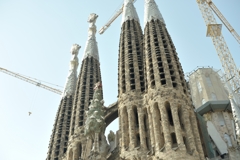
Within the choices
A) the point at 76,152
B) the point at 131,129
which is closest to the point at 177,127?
the point at 131,129

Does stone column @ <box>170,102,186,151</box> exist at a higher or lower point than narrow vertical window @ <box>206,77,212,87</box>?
lower

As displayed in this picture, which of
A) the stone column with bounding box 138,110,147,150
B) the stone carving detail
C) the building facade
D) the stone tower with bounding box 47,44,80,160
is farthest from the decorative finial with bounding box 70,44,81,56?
the stone column with bounding box 138,110,147,150

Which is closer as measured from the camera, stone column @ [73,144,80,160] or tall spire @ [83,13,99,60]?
stone column @ [73,144,80,160]

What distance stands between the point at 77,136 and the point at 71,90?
10.4 metres

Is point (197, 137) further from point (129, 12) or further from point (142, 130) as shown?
point (129, 12)

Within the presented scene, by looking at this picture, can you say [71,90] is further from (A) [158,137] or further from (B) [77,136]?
(A) [158,137]

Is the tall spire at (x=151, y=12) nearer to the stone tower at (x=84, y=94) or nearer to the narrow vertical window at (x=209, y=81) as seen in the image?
the narrow vertical window at (x=209, y=81)

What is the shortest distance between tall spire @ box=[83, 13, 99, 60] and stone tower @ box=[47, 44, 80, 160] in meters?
3.40

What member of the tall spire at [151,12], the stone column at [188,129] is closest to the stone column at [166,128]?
the stone column at [188,129]

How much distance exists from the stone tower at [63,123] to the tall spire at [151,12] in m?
12.0

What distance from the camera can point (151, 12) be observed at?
123 ft

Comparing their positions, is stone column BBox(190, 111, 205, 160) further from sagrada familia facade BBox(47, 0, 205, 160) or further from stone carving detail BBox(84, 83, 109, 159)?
stone carving detail BBox(84, 83, 109, 159)

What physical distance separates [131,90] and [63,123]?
34.4ft

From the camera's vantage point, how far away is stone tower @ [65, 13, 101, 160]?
32.2m
